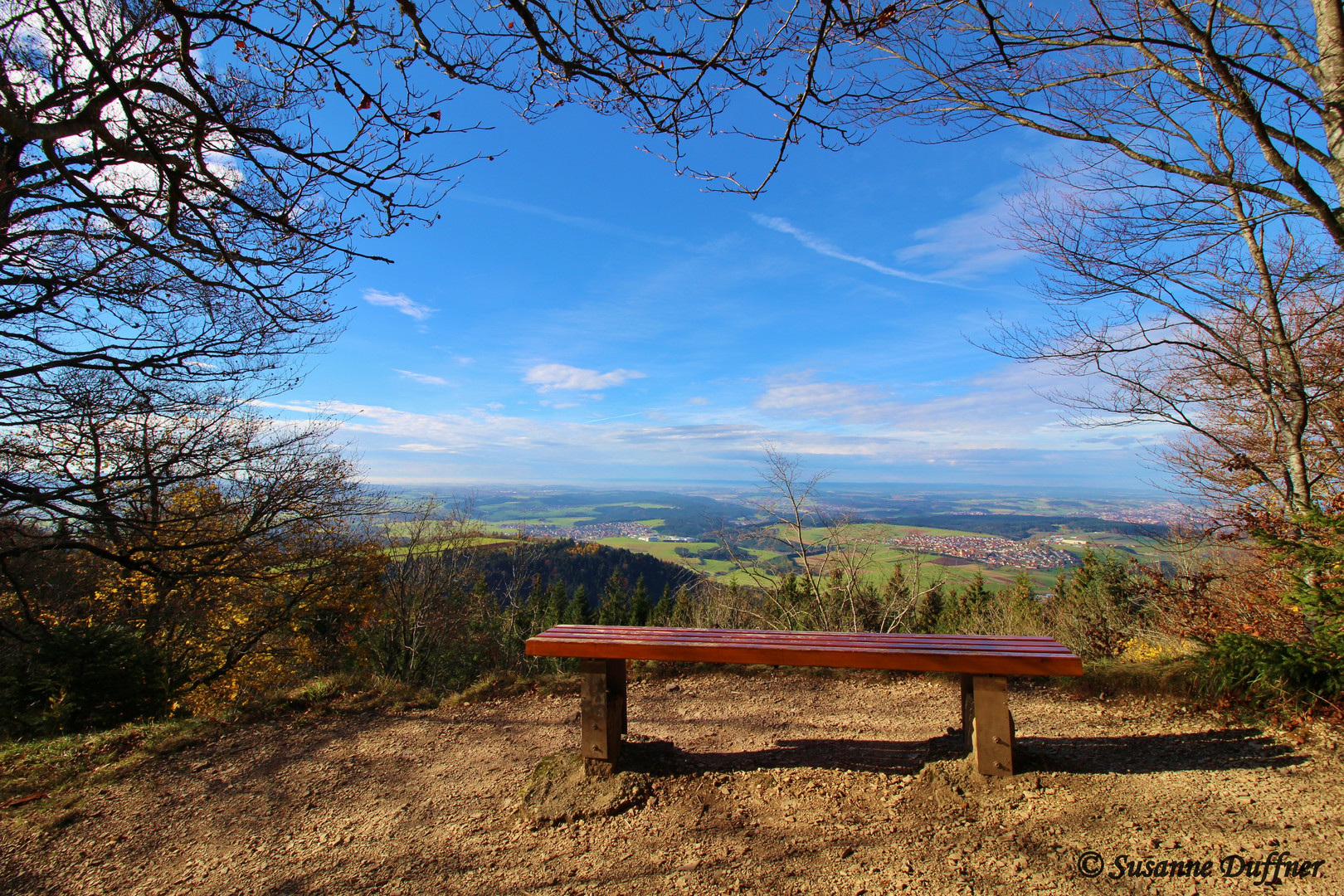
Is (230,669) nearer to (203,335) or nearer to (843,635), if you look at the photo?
(203,335)

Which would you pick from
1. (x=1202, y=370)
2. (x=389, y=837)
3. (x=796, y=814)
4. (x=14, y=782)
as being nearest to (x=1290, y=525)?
(x=1202, y=370)

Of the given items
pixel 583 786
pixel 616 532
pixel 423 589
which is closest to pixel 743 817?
pixel 583 786

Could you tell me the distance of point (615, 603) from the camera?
3061 cm

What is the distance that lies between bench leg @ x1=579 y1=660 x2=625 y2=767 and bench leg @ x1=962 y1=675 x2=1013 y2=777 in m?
1.77

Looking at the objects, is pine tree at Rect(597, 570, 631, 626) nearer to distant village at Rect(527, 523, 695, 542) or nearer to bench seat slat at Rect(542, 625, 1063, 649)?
distant village at Rect(527, 523, 695, 542)

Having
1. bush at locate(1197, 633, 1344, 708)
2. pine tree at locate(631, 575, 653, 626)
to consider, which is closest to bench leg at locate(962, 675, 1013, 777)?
bush at locate(1197, 633, 1344, 708)

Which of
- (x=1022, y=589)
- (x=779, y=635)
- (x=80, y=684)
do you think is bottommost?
(x=1022, y=589)

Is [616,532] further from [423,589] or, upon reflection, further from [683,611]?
[423,589]

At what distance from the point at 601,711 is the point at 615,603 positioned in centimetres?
2874

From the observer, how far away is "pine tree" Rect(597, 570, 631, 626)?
2779 cm

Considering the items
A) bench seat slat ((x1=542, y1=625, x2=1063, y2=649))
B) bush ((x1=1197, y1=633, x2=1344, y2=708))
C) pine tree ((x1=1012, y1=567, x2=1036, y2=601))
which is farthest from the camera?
pine tree ((x1=1012, y1=567, x2=1036, y2=601))

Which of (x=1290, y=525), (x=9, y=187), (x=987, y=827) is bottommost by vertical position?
(x=987, y=827)

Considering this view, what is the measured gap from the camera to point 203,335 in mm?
3754

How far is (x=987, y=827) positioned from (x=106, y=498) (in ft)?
16.7
